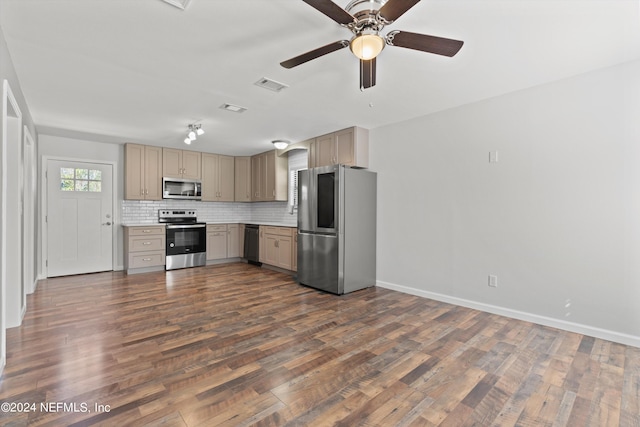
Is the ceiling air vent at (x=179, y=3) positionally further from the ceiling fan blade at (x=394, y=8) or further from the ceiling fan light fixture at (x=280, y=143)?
A: the ceiling fan light fixture at (x=280, y=143)

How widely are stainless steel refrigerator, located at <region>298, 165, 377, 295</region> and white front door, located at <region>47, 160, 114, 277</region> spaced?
12.5 feet

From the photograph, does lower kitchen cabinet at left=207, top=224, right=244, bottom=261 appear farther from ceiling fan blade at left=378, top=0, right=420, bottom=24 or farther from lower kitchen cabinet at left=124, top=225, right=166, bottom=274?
ceiling fan blade at left=378, top=0, right=420, bottom=24

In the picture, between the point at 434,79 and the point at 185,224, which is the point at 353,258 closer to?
the point at 434,79

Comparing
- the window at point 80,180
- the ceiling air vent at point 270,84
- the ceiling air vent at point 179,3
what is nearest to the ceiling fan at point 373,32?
the ceiling air vent at point 179,3

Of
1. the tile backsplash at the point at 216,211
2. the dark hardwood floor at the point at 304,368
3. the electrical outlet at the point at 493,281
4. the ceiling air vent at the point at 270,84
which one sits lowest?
the dark hardwood floor at the point at 304,368

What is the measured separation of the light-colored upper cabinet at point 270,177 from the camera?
20.3 ft

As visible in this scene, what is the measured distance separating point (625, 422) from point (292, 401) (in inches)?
73.3

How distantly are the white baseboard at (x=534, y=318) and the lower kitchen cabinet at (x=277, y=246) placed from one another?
77.8 inches

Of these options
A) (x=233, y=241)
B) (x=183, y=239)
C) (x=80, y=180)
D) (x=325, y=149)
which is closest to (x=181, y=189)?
(x=183, y=239)

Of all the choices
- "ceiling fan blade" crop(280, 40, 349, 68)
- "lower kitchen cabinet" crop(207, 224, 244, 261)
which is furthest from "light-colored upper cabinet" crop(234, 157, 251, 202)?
"ceiling fan blade" crop(280, 40, 349, 68)

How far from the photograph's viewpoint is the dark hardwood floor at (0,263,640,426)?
1.70m

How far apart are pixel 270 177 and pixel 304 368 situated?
4.65 metres

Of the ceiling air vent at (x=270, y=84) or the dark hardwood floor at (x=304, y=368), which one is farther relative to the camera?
the ceiling air vent at (x=270, y=84)

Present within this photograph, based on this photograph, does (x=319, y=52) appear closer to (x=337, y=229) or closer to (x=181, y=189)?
(x=337, y=229)
